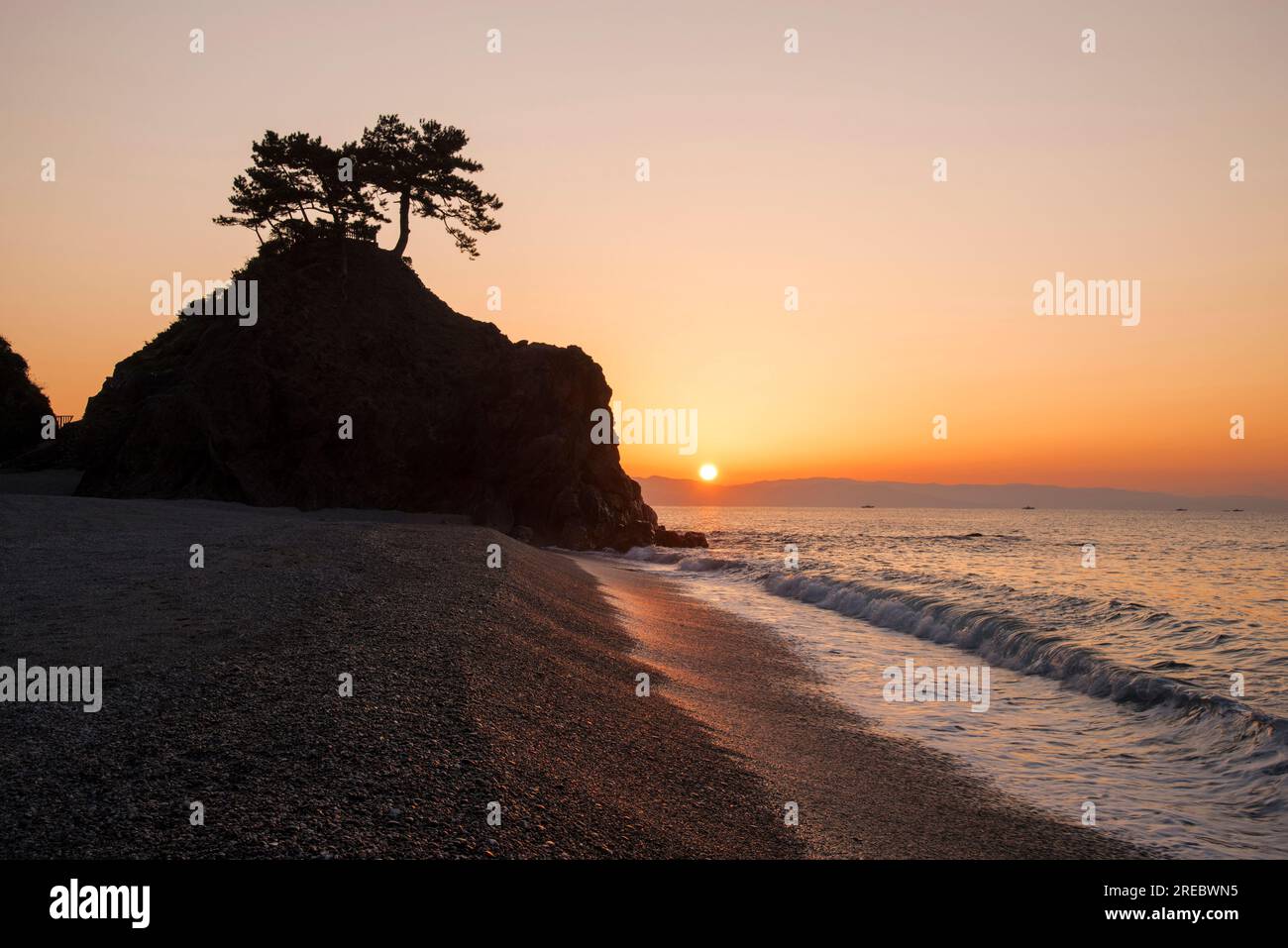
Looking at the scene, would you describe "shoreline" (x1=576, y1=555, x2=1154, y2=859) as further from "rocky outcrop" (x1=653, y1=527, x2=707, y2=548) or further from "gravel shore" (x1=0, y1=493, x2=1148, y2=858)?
"rocky outcrop" (x1=653, y1=527, x2=707, y2=548)

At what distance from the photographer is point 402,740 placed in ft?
24.6

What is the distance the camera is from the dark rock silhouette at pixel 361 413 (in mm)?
42500

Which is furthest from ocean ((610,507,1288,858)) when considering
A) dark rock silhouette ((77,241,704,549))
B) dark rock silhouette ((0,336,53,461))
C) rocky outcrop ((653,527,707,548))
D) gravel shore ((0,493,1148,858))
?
dark rock silhouette ((0,336,53,461))

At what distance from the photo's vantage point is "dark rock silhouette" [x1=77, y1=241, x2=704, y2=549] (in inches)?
1673

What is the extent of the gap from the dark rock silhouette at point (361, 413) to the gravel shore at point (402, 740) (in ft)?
92.5

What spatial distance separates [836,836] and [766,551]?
5677 centimetres

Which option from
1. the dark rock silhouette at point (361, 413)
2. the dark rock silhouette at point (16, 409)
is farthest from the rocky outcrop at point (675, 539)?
the dark rock silhouette at point (16, 409)

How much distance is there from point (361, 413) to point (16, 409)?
23.6 metres

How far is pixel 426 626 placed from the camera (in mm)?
12430

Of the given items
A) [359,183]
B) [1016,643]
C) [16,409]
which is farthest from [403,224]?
[1016,643]

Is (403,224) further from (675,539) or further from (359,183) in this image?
(675,539)

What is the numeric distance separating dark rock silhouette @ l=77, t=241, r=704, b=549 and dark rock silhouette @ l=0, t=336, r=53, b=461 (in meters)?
5.43
